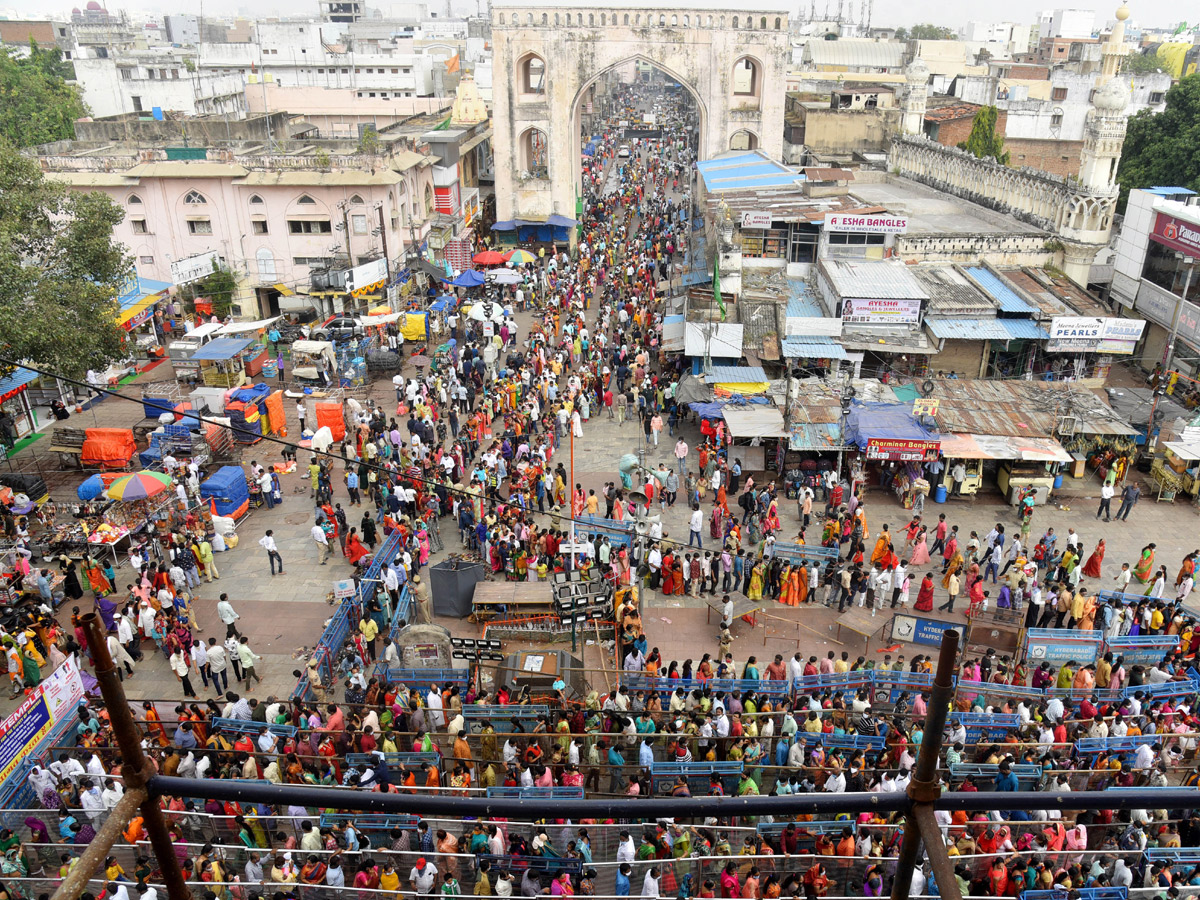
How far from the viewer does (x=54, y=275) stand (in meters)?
20.0

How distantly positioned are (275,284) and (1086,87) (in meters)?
49.6

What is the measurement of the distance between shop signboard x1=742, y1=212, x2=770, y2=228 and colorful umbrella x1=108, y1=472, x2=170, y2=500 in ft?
60.2

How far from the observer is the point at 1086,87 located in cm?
5309

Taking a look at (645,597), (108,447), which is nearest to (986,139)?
(645,597)

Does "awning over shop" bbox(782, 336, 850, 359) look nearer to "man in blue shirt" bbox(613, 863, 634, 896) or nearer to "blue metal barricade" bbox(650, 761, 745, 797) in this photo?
"blue metal barricade" bbox(650, 761, 745, 797)

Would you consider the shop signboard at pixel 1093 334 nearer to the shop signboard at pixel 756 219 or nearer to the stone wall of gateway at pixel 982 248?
the stone wall of gateway at pixel 982 248

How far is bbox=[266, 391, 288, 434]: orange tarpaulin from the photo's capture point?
73.6ft

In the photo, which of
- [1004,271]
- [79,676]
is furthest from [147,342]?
[1004,271]

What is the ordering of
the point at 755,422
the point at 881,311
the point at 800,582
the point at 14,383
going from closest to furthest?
the point at 800,582 < the point at 755,422 < the point at 14,383 < the point at 881,311

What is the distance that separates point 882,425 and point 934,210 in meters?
19.0

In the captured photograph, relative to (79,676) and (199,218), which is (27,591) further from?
(199,218)

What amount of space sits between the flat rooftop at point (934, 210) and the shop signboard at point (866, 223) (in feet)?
5.43

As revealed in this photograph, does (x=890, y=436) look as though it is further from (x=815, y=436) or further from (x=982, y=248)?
(x=982, y=248)

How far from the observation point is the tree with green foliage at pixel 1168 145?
34.3 metres
